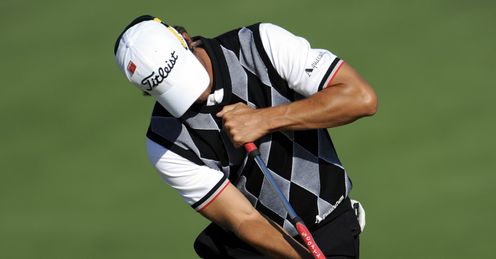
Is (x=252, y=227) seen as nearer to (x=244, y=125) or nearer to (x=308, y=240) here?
(x=308, y=240)

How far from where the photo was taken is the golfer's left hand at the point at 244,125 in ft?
10.2

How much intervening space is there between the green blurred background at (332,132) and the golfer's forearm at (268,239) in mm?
1652

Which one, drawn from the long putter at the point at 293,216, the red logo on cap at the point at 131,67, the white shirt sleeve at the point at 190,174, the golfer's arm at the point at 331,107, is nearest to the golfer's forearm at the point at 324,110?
the golfer's arm at the point at 331,107

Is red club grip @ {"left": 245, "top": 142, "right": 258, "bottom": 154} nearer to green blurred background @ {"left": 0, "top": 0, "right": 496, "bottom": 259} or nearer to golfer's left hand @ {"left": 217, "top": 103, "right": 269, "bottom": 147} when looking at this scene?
golfer's left hand @ {"left": 217, "top": 103, "right": 269, "bottom": 147}

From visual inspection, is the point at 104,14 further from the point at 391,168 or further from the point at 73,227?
the point at 391,168

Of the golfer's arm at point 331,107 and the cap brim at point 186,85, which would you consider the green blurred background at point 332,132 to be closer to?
the golfer's arm at point 331,107

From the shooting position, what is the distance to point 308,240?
3176 millimetres

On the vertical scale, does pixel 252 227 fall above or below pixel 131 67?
below

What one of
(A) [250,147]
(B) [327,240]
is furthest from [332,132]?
(A) [250,147]

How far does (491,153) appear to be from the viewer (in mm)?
5301

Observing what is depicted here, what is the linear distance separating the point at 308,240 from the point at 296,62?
0.67 metres

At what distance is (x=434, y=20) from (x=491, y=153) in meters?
1.47

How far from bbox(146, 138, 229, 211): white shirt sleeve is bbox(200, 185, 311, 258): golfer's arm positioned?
0.12 ft

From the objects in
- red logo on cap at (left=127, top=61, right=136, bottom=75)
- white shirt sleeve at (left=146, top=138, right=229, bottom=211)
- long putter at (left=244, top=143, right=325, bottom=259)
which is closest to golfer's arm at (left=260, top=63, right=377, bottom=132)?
long putter at (left=244, top=143, right=325, bottom=259)
